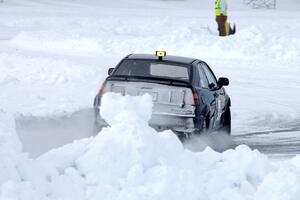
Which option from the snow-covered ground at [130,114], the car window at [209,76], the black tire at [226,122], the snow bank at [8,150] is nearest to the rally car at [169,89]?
the car window at [209,76]

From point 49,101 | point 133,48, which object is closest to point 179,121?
point 49,101

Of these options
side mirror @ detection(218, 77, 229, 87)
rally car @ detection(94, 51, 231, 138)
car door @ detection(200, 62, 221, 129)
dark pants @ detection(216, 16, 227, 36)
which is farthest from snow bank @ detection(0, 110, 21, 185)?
dark pants @ detection(216, 16, 227, 36)

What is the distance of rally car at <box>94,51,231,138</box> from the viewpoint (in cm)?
1047

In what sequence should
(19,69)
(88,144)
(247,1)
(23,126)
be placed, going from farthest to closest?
(247,1)
(19,69)
(23,126)
(88,144)

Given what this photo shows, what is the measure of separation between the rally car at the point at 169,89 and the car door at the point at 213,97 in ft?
0.06

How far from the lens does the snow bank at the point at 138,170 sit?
20.4 ft

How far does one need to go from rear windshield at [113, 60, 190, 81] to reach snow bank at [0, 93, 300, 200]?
380 centimetres

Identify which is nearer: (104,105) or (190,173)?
(190,173)

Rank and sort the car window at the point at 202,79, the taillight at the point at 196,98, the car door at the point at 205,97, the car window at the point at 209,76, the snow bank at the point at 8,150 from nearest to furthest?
the snow bank at the point at 8,150, the taillight at the point at 196,98, the car door at the point at 205,97, the car window at the point at 202,79, the car window at the point at 209,76

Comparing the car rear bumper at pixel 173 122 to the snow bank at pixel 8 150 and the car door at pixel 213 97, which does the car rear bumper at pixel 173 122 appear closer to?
the car door at pixel 213 97

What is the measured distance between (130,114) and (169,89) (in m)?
3.36

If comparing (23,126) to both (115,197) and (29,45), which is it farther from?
(29,45)

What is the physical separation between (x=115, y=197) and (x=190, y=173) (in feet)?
2.45

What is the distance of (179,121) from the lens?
10570mm
